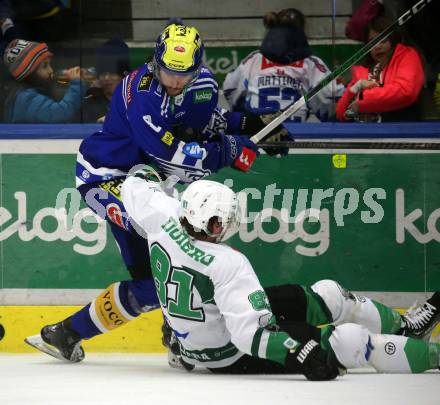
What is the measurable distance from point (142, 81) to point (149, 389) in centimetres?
139

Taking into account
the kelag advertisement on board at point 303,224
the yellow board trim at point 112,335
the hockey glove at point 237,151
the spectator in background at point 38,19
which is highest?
the spectator in background at point 38,19

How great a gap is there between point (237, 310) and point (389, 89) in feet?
6.10

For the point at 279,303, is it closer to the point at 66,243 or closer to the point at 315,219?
the point at 315,219

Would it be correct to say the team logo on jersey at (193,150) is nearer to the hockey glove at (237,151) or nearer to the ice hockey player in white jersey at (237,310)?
the hockey glove at (237,151)

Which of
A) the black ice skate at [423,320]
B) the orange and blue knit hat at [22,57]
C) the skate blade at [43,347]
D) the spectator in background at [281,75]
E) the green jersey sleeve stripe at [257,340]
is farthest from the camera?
the orange and blue knit hat at [22,57]

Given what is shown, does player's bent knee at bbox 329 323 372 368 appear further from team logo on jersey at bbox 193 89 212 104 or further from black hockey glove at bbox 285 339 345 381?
team logo on jersey at bbox 193 89 212 104

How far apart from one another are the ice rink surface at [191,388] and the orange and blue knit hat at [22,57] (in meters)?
1.58

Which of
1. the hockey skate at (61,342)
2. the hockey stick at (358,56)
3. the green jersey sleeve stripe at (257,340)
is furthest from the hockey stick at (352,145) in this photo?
the green jersey sleeve stripe at (257,340)

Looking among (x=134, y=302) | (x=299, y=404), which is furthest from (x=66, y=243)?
(x=299, y=404)

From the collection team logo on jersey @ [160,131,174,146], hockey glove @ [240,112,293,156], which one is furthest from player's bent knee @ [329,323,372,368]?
hockey glove @ [240,112,293,156]

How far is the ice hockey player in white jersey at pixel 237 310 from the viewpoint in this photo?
4242 mm

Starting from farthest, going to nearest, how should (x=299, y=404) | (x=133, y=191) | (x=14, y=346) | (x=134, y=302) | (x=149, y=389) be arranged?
(x=14, y=346), (x=134, y=302), (x=133, y=191), (x=149, y=389), (x=299, y=404)

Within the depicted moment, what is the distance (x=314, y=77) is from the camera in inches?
227

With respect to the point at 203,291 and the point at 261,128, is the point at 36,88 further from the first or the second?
the point at 203,291
